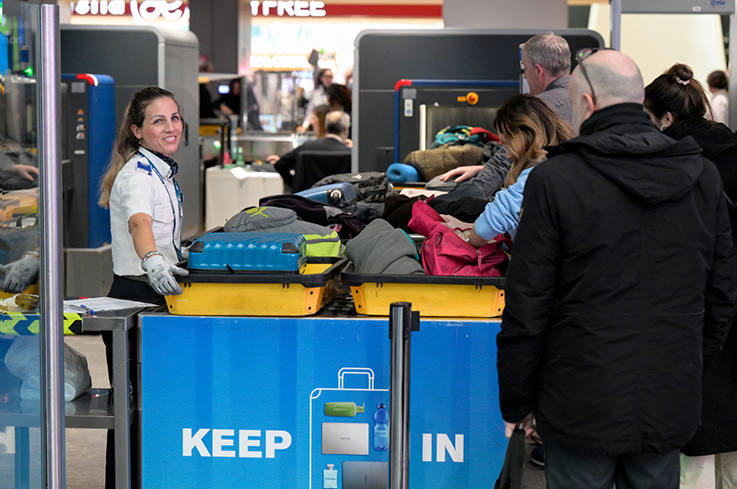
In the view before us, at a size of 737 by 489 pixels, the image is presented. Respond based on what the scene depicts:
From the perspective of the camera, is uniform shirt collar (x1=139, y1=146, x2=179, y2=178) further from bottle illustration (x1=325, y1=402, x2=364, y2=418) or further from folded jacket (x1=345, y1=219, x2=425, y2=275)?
bottle illustration (x1=325, y1=402, x2=364, y2=418)

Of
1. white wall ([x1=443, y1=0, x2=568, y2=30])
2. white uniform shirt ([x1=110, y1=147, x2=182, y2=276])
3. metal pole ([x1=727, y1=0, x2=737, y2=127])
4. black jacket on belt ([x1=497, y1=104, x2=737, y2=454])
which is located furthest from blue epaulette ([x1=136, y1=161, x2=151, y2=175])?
white wall ([x1=443, y1=0, x2=568, y2=30])

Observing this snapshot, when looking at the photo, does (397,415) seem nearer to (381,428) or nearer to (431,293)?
(381,428)

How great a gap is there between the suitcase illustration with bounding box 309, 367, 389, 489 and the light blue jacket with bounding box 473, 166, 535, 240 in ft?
1.71

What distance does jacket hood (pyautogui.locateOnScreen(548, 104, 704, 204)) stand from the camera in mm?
1873

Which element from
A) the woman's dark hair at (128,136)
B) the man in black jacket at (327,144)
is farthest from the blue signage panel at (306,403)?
the man in black jacket at (327,144)

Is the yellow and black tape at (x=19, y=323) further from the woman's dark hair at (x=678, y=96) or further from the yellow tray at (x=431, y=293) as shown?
the woman's dark hair at (x=678, y=96)

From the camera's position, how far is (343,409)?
8.57 ft

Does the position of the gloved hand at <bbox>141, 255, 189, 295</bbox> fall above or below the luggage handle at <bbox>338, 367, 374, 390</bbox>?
above

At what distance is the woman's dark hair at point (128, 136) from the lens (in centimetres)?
304

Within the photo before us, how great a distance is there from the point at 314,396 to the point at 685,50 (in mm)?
14894

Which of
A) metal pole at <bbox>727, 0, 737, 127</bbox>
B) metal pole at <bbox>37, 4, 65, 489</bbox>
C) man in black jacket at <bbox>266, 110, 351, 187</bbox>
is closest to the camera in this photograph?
metal pole at <bbox>37, 4, 65, 489</bbox>

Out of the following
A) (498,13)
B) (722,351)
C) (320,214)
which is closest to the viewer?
(722,351)

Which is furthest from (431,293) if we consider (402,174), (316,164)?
(316,164)

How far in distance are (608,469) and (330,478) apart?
92 centimetres
